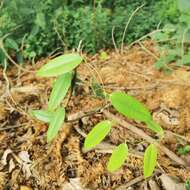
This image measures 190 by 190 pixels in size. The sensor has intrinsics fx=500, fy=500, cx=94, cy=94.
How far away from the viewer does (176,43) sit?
8.32 ft

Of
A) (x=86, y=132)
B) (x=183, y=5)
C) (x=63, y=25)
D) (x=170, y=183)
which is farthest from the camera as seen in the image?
(x=63, y=25)

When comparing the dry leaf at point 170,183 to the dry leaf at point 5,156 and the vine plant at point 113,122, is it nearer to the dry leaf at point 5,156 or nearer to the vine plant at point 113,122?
the vine plant at point 113,122

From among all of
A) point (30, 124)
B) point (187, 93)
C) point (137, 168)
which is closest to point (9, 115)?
point (30, 124)

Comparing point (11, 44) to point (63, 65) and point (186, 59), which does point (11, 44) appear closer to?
point (186, 59)

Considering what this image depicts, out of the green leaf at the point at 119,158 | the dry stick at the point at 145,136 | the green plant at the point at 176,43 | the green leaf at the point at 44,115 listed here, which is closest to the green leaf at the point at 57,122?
the green leaf at the point at 44,115

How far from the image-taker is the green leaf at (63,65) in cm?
155

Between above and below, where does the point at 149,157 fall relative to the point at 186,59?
above

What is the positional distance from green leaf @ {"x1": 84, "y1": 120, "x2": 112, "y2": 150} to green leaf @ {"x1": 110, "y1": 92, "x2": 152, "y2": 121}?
0.25ft

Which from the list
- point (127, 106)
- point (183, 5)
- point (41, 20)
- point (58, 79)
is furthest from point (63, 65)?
point (41, 20)

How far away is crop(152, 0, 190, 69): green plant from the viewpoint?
94.4 inches

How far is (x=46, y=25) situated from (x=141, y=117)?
1401 mm

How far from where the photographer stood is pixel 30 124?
2.17 meters

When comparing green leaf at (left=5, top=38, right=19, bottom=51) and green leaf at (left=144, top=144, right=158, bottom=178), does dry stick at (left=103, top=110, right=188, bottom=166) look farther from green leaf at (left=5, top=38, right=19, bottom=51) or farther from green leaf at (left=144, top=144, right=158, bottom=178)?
green leaf at (left=5, top=38, right=19, bottom=51)

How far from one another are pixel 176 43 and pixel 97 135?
113 cm
